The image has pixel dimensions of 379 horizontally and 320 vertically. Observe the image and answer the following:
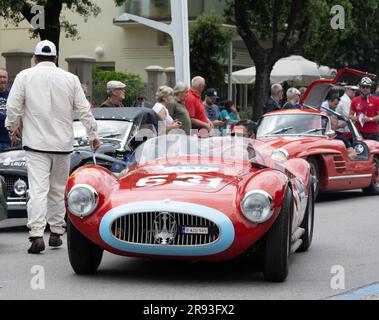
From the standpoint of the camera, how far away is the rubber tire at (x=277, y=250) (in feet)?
23.3

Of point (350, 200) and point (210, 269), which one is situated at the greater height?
point (210, 269)

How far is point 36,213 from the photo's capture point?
28.5 ft

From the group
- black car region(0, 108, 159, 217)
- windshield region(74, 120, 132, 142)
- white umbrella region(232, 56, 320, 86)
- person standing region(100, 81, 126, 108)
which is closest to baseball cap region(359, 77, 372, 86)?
person standing region(100, 81, 126, 108)

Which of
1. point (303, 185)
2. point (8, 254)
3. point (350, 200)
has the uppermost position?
point (303, 185)

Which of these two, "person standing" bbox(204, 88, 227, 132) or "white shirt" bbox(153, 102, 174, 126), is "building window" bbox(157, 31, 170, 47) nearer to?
"person standing" bbox(204, 88, 227, 132)

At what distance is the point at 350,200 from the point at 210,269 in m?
7.54

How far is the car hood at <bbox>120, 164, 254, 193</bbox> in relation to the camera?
7.38 meters

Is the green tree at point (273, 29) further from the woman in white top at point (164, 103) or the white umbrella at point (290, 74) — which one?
the woman in white top at point (164, 103)

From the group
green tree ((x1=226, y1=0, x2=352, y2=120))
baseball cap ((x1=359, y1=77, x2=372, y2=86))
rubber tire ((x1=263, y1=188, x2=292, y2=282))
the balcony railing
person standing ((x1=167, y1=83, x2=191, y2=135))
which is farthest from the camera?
the balcony railing

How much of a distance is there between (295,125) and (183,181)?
24.2ft

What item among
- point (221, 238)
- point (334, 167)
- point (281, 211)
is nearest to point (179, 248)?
point (221, 238)

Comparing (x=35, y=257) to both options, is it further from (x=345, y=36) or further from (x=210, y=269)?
(x=345, y=36)

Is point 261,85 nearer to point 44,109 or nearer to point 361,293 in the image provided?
point 44,109

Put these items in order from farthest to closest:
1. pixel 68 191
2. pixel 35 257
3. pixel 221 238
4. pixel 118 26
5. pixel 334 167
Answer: pixel 118 26
pixel 334 167
pixel 35 257
pixel 68 191
pixel 221 238
